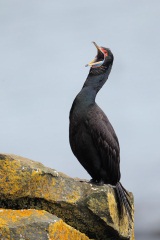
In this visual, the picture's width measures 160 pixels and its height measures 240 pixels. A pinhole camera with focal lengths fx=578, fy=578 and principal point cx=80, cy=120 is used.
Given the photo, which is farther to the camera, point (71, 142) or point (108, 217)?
point (71, 142)

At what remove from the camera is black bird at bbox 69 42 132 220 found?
30.0ft

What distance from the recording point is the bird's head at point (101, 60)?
9602mm

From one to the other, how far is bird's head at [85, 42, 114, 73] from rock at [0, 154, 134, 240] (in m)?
2.38

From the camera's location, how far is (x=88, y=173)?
9586mm

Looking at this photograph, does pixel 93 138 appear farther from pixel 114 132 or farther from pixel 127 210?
pixel 127 210

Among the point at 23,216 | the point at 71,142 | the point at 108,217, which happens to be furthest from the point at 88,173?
the point at 23,216

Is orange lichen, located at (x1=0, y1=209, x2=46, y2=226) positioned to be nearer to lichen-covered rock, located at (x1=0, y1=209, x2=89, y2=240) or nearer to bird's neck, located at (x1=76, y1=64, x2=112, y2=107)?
lichen-covered rock, located at (x1=0, y1=209, x2=89, y2=240)

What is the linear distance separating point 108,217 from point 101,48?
3.32 metres

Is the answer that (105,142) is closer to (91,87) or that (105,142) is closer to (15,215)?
(91,87)

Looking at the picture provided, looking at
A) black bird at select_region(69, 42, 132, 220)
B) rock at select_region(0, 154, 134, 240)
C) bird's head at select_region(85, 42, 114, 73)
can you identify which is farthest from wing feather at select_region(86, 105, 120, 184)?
rock at select_region(0, 154, 134, 240)

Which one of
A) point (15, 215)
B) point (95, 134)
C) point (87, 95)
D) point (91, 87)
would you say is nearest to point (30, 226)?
point (15, 215)

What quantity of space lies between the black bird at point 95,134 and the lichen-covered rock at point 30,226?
2577 millimetres

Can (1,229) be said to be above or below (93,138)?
below

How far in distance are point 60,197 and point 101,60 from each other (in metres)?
3.25
